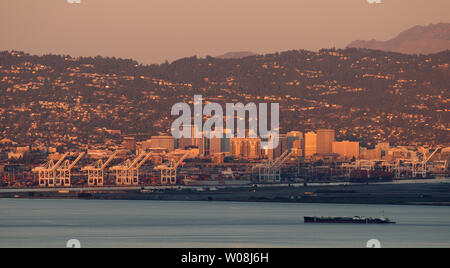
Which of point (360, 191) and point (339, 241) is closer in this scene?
point (339, 241)

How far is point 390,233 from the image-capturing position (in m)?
58.2

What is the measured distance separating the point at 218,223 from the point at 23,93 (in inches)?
5153

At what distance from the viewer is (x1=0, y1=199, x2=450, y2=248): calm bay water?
170ft

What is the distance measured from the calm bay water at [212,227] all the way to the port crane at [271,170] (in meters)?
67.1

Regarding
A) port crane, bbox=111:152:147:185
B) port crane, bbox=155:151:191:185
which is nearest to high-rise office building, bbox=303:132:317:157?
port crane, bbox=155:151:191:185

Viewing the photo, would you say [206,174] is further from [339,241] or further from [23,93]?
[339,241]

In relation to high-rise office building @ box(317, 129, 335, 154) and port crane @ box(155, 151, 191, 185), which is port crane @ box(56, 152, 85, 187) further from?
high-rise office building @ box(317, 129, 335, 154)

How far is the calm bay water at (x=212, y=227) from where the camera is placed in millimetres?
51719

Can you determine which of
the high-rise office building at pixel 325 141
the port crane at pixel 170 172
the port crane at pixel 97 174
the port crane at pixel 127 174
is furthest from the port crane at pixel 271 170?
the port crane at pixel 97 174

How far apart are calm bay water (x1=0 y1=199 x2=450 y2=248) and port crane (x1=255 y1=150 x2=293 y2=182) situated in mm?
67078

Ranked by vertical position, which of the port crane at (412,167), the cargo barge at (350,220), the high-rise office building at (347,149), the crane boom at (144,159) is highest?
the high-rise office building at (347,149)

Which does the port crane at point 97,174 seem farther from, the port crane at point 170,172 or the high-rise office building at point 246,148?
the high-rise office building at point 246,148

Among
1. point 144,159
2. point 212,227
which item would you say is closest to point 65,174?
point 144,159
